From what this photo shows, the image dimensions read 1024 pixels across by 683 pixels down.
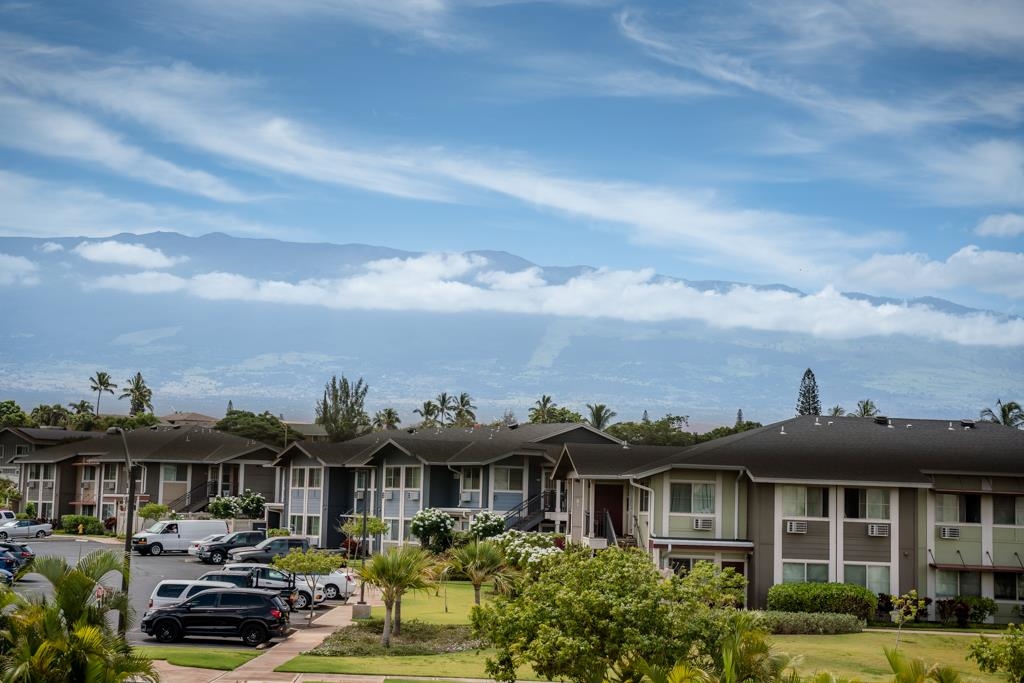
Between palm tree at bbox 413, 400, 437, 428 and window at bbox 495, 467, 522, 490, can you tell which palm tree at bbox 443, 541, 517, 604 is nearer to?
window at bbox 495, 467, 522, 490

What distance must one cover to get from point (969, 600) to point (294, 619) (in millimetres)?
24887

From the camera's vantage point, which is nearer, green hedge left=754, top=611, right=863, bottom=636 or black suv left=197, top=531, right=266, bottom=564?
green hedge left=754, top=611, right=863, bottom=636

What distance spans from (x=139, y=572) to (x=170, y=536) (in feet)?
47.8

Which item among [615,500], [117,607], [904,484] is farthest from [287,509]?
[117,607]

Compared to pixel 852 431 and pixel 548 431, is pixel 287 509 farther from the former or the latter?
pixel 852 431

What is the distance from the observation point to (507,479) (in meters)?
67.3

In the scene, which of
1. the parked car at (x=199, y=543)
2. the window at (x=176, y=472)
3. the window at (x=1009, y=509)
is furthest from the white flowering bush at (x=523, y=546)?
the window at (x=176, y=472)

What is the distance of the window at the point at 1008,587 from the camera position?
47531 millimetres

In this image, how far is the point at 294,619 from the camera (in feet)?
141

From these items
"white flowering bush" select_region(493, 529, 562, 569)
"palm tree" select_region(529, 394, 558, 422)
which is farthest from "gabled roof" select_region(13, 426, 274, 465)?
"palm tree" select_region(529, 394, 558, 422)

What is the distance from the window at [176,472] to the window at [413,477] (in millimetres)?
24416

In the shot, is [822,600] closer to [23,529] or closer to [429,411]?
[23,529]

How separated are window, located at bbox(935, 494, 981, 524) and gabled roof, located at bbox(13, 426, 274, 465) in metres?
51.1

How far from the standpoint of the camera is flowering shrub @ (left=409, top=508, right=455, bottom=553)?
212 feet
